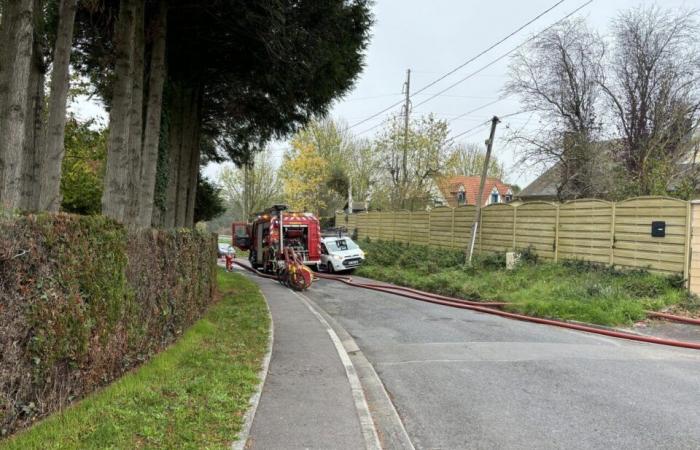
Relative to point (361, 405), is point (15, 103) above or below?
above

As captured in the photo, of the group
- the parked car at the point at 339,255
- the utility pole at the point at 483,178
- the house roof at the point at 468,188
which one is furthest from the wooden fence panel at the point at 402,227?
the house roof at the point at 468,188

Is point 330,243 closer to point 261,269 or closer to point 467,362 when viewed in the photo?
point 261,269

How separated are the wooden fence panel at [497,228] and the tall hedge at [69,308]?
14344 millimetres

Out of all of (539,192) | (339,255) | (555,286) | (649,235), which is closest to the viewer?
(649,235)

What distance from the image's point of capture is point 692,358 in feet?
25.6

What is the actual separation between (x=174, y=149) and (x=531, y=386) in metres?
13.2

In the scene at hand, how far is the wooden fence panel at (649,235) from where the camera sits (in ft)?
38.7

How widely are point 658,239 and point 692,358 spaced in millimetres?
5303

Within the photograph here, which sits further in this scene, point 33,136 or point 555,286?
point 555,286

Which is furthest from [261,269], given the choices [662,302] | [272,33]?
[662,302]

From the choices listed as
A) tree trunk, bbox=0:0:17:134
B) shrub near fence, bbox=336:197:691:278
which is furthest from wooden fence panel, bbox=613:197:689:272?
tree trunk, bbox=0:0:17:134

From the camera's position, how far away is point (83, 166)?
23094 millimetres

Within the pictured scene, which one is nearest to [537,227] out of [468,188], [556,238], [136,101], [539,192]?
[556,238]

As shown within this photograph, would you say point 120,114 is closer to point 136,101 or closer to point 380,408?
point 136,101
